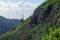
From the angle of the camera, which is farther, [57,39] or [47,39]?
[47,39]

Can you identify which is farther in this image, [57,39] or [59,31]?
[59,31]
